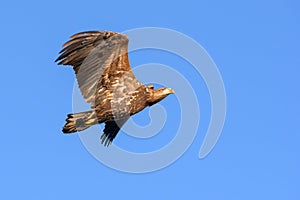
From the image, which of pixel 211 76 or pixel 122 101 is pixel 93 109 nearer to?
pixel 122 101

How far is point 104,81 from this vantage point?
19875 millimetres

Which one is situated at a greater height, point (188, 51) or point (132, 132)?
point (188, 51)

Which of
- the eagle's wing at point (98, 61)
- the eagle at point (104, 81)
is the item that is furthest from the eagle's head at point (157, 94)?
the eagle's wing at point (98, 61)

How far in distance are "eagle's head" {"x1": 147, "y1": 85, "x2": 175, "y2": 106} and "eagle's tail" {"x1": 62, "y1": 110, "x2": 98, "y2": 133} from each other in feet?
4.14

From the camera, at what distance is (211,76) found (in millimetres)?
20766

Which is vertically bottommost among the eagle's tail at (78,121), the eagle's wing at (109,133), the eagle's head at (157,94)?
the eagle's tail at (78,121)

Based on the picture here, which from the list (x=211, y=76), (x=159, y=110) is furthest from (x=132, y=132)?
(x=211, y=76)

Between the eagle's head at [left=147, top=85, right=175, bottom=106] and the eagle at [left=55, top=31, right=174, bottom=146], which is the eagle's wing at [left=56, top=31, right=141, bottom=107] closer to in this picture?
the eagle at [left=55, top=31, right=174, bottom=146]

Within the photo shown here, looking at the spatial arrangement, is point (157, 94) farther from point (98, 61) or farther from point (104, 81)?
point (98, 61)

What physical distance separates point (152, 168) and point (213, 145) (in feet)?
4.90

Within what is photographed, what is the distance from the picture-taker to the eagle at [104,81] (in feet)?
63.6

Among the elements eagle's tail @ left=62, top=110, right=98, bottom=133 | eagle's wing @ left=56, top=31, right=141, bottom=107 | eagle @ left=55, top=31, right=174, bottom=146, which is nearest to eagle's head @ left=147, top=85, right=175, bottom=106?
eagle @ left=55, top=31, right=174, bottom=146

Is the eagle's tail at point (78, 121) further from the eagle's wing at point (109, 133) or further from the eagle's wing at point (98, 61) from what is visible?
the eagle's wing at point (109, 133)

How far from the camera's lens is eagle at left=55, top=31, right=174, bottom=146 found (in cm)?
1938
